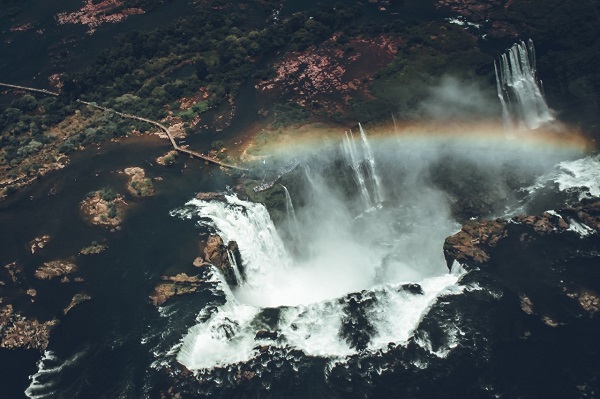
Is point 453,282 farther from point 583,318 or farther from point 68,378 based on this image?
point 68,378

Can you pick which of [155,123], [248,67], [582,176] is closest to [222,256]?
[155,123]

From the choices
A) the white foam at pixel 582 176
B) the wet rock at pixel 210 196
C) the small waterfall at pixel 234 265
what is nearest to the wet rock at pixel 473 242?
the white foam at pixel 582 176

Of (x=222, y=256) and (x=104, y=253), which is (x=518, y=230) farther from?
(x=104, y=253)

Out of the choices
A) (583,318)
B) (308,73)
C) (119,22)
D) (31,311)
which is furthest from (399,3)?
(31,311)

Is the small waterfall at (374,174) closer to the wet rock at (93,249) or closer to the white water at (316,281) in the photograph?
the white water at (316,281)

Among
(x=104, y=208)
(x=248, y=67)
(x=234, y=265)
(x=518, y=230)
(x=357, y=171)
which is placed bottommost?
(x=518, y=230)

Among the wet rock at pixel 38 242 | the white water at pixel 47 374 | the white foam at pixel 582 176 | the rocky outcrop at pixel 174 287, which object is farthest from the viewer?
the white foam at pixel 582 176
